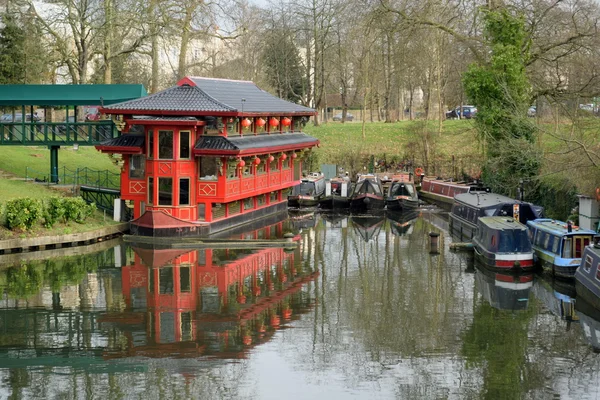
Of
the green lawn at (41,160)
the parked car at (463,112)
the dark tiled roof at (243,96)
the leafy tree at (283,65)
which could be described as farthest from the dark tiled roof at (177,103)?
the parked car at (463,112)

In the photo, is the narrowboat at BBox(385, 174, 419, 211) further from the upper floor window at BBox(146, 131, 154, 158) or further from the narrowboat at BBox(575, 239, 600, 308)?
the narrowboat at BBox(575, 239, 600, 308)

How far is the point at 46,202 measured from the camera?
3894cm

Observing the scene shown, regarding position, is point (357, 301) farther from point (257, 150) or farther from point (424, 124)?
point (424, 124)

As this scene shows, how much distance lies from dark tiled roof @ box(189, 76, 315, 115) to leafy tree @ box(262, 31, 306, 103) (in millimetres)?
35405

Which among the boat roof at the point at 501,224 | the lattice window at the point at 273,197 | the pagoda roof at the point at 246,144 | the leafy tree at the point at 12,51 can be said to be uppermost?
the leafy tree at the point at 12,51

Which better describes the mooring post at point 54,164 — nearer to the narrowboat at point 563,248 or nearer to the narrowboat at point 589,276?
the narrowboat at point 563,248

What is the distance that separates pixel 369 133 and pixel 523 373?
171 feet

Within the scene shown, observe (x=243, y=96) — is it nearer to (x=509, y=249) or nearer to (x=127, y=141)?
(x=127, y=141)

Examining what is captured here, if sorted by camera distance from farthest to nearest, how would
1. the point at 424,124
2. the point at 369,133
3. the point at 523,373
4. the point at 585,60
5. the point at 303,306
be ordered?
the point at 369,133, the point at 424,124, the point at 585,60, the point at 303,306, the point at 523,373

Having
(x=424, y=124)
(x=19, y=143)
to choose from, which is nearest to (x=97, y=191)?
(x=19, y=143)

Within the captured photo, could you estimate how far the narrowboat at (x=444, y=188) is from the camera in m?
54.6

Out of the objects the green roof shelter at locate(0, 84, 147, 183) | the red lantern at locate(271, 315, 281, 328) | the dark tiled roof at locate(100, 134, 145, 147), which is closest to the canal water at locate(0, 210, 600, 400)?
the red lantern at locate(271, 315, 281, 328)

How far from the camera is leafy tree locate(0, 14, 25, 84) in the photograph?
197 feet

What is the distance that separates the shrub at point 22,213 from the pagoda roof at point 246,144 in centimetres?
734
